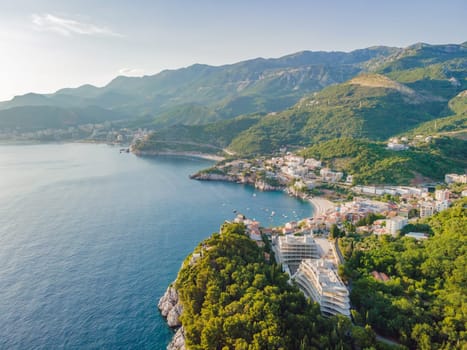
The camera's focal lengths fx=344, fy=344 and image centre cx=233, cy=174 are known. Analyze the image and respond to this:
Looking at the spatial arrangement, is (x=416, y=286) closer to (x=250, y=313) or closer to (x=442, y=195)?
(x=250, y=313)

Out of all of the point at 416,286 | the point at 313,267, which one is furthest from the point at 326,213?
the point at 416,286

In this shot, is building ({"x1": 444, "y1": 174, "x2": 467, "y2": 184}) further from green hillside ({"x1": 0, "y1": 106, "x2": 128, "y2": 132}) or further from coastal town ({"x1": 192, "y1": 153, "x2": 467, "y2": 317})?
green hillside ({"x1": 0, "y1": 106, "x2": 128, "y2": 132})

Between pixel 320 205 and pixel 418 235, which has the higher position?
pixel 418 235

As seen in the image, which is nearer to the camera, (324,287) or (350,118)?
(324,287)

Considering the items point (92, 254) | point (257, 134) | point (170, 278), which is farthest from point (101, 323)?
point (257, 134)

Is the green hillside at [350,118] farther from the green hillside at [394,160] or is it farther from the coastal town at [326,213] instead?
the coastal town at [326,213]

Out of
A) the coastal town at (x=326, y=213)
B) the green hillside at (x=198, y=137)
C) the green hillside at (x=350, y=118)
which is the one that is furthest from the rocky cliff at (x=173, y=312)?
the green hillside at (x=198, y=137)

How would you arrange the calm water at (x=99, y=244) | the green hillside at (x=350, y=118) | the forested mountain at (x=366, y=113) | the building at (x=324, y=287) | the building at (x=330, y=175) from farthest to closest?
the green hillside at (x=350, y=118) → the forested mountain at (x=366, y=113) → the building at (x=330, y=175) → the calm water at (x=99, y=244) → the building at (x=324, y=287)
